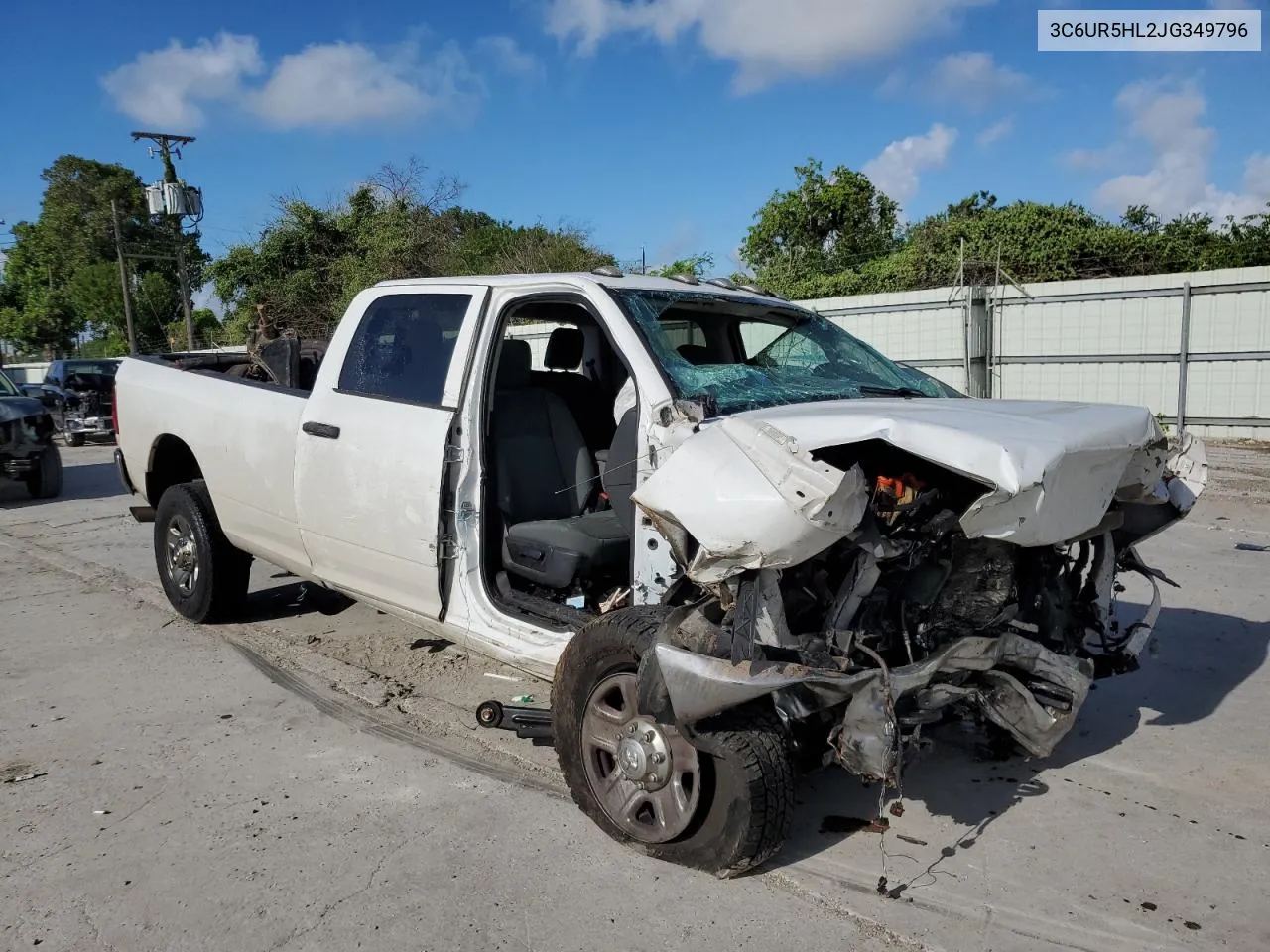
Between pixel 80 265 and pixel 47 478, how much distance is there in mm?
48181

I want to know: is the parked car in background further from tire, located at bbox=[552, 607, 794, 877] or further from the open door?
tire, located at bbox=[552, 607, 794, 877]

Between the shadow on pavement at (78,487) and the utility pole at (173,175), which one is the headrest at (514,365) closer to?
the shadow on pavement at (78,487)

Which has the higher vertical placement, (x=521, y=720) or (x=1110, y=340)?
(x=1110, y=340)

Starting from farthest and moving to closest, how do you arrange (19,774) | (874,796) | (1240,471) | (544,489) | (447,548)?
(1240,471)
(544,489)
(447,548)
(19,774)
(874,796)

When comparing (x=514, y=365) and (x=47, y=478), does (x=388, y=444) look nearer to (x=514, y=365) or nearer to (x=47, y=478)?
(x=514, y=365)

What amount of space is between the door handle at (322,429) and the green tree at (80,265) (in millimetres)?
46594

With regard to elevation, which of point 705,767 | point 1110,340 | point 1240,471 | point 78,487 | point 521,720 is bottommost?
point 1240,471

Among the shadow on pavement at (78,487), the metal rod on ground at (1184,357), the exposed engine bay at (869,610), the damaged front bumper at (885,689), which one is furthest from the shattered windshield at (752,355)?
the metal rod on ground at (1184,357)

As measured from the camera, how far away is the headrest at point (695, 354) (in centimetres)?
380

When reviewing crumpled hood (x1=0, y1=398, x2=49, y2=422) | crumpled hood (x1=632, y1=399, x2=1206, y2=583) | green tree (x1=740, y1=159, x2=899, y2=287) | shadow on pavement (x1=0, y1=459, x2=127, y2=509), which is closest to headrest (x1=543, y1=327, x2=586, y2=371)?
crumpled hood (x1=632, y1=399, x2=1206, y2=583)

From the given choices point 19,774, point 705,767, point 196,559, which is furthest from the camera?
point 196,559

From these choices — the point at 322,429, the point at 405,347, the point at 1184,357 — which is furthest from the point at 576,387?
the point at 1184,357

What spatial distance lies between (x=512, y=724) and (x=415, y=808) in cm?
50

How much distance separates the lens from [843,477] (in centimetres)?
256
